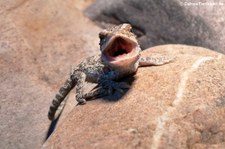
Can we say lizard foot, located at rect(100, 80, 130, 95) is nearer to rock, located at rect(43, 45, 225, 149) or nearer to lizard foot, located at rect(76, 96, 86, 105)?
rock, located at rect(43, 45, 225, 149)

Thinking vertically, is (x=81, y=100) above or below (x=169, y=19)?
above

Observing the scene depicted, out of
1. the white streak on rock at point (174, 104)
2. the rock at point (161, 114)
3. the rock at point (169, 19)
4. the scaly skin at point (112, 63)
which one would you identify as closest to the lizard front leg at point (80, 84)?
the scaly skin at point (112, 63)

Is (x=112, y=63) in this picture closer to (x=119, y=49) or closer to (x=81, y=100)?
(x=119, y=49)

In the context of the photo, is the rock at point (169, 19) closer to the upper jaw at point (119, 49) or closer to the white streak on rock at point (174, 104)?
the white streak on rock at point (174, 104)

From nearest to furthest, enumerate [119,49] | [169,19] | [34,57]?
[119,49] < [34,57] < [169,19]

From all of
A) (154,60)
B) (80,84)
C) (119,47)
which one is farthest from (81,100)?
(154,60)

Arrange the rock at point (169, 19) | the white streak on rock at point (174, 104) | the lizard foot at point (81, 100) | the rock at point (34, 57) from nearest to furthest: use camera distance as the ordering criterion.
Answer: the white streak on rock at point (174, 104), the lizard foot at point (81, 100), the rock at point (34, 57), the rock at point (169, 19)

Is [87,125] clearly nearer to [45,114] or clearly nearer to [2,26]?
[45,114]

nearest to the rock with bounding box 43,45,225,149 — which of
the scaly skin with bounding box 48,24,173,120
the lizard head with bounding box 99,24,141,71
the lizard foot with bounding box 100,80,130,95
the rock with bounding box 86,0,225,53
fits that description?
the lizard foot with bounding box 100,80,130,95
